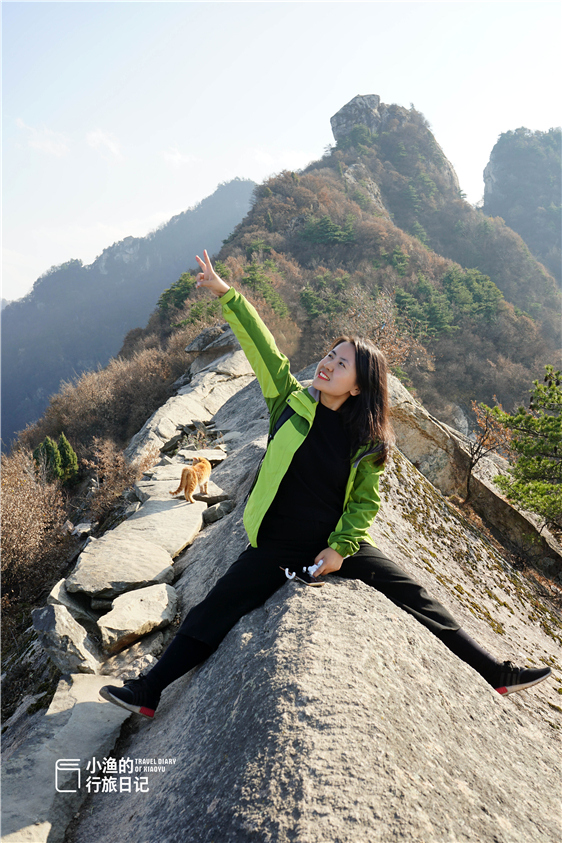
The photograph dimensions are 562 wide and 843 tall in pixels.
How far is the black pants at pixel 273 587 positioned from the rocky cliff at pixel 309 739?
0.24 feet

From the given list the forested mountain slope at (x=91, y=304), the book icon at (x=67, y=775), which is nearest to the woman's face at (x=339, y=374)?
the book icon at (x=67, y=775)

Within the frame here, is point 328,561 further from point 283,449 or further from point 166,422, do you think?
point 166,422

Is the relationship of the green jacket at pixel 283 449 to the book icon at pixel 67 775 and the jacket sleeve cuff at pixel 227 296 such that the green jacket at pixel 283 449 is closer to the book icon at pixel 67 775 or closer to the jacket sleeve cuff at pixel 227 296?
the jacket sleeve cuff at pixel 227 296

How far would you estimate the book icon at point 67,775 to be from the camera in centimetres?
196

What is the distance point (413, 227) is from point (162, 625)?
1868 inches

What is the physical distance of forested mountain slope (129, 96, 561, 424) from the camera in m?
21.4

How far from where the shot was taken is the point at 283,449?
232 centimetres

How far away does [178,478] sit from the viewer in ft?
18.6

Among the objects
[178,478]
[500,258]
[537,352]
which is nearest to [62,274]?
[500,258]

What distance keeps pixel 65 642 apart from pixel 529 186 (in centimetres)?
7232

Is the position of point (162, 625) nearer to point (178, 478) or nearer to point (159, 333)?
point (178, 478)

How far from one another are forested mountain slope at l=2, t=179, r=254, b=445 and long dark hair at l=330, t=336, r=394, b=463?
67.1 m

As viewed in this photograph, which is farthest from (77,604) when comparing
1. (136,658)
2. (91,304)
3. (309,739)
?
(91,304)

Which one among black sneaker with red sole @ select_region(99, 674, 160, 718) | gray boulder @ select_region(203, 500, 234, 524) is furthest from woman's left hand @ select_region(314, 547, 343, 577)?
gray boulder @ select_region(203, 500, 234, 524)
